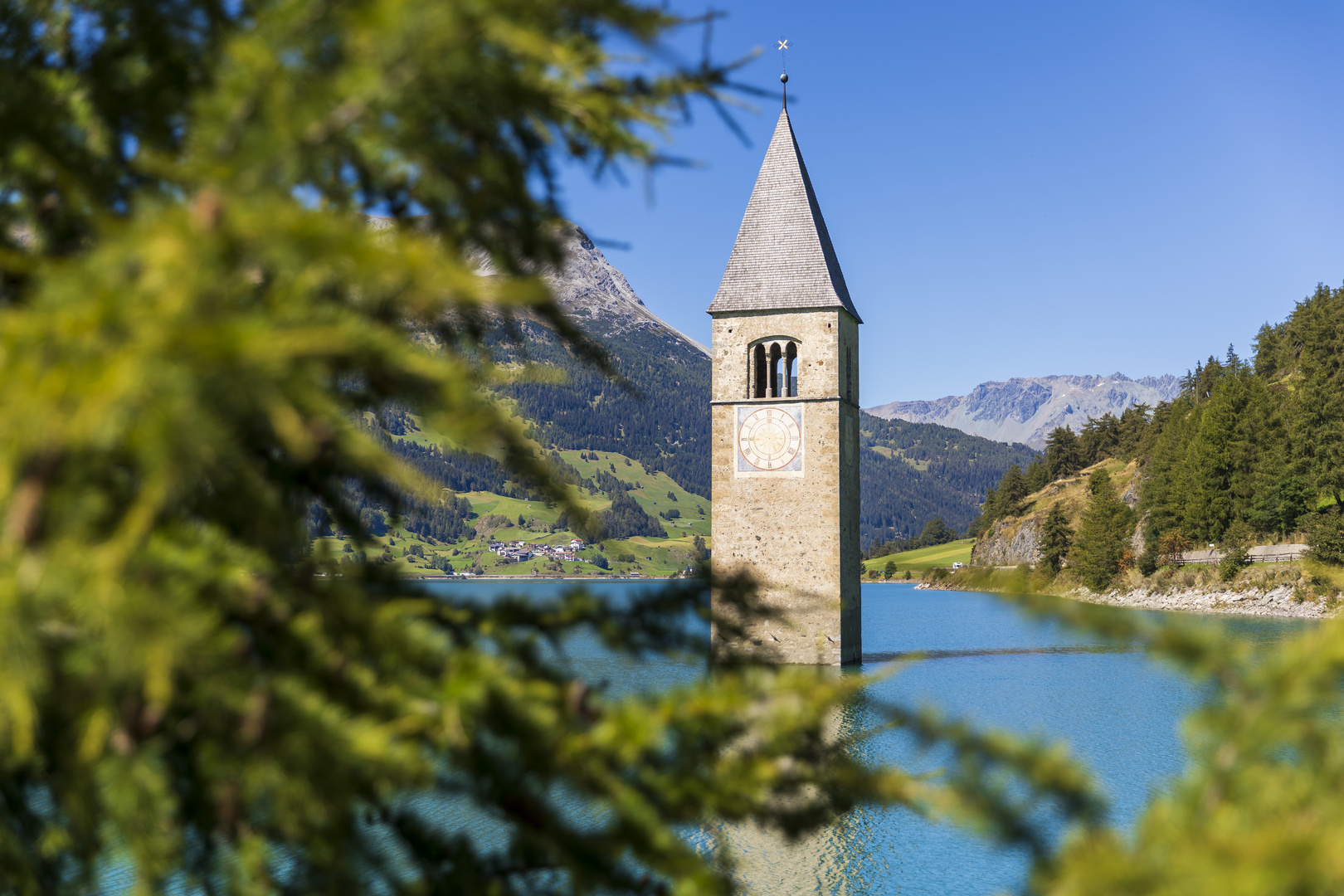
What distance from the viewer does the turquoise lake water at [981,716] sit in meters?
5.23

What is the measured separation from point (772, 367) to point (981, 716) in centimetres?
1371

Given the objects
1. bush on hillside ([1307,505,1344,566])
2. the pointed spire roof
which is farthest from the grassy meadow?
the pointed spire roof

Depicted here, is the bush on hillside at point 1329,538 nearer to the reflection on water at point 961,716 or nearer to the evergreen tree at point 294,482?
the reflection on water at point 961,716

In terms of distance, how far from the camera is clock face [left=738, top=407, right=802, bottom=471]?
98.2 ft

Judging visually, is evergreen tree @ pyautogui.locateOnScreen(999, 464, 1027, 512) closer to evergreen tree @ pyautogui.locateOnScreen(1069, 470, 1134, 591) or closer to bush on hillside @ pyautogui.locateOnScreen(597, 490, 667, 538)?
evergreen tree @ pyautogui.locateOnScreen(1069, 470, 1134, 591)

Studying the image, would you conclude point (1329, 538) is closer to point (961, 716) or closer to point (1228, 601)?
point (1228, 601)

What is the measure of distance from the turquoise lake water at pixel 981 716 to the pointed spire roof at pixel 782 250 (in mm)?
11411

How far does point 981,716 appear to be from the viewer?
66.2 ft

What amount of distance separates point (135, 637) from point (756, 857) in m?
15.0

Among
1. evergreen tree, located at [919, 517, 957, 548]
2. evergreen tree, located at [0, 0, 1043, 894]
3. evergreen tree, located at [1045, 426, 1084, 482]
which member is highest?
evergreen tree, located at [1045, 426, 1084, 482]

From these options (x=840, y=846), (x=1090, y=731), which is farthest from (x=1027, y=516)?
(x=840, y=846)

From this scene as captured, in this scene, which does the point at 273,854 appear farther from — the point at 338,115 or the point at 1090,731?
the point at 1090,731

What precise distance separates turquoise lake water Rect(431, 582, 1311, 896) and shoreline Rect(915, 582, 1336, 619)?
337 centimetres

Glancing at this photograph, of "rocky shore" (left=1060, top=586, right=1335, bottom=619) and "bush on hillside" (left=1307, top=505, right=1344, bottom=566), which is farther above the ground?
"bush on hillside" (left=1307, top=505, right=1344, bottom=566)
